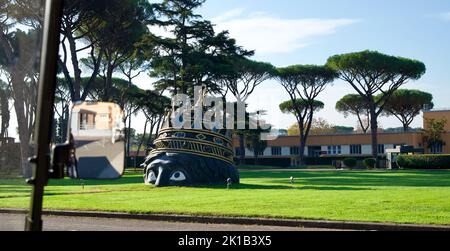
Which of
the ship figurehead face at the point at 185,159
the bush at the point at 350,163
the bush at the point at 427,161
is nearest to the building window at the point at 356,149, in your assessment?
the bush at the point at 350,163

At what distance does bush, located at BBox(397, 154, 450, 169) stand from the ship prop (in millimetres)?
33081

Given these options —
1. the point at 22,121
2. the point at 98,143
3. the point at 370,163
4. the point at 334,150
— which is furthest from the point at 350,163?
the point at 98,143

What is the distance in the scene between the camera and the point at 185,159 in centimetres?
2641

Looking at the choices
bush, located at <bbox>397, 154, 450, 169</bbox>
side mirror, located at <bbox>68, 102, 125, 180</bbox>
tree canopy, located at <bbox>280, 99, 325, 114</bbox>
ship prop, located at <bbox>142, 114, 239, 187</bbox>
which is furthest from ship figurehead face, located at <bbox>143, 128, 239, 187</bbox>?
tree canopy, located at <bbox>280, 99, 325, 114</bbox>

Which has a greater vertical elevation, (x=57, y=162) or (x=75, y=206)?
(x=57, y=162)

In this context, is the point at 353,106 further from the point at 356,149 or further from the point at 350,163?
the point at 350,163

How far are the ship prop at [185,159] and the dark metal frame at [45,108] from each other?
78.0ft

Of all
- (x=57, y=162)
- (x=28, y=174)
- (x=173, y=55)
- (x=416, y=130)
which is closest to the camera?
(x=57, y=162)

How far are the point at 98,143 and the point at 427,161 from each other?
56316mm

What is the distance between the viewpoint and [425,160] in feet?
181

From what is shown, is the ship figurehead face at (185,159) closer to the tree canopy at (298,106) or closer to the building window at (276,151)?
the tree canopy at (298,106)
